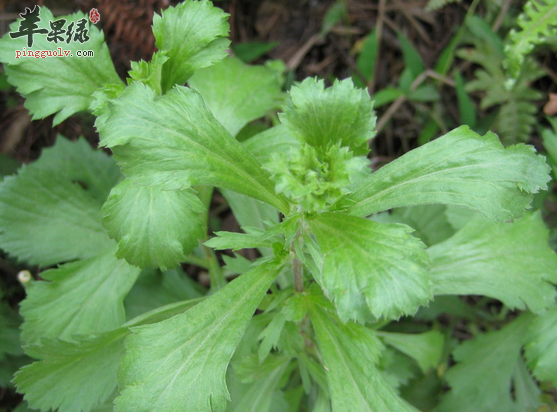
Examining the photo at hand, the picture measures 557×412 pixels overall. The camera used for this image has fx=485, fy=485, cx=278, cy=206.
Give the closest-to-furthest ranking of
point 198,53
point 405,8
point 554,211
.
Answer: point 198,53 < point 554,211 < point 405,8

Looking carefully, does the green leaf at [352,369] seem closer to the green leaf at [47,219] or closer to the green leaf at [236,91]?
the green leaf at [236,91]

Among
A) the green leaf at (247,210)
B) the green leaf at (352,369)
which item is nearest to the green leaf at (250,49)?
the green leaf at (247,210)

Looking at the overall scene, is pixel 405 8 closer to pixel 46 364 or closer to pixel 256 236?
pixel 256 236

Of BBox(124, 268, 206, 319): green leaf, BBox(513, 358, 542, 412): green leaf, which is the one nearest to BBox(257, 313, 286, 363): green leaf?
BBox(124, 268, 206, 319): green leaf

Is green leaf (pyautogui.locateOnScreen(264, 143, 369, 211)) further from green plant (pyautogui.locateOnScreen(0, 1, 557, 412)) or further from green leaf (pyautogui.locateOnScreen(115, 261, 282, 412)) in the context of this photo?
green leaf (pyautogui.locateOnScreen(115, 261, 282, 412))

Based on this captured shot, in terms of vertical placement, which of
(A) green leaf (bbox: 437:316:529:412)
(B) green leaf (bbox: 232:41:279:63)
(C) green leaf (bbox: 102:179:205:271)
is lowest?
(A) green leaf (bbox: 437:316:529:412)

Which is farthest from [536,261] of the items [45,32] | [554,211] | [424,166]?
[45,32]
